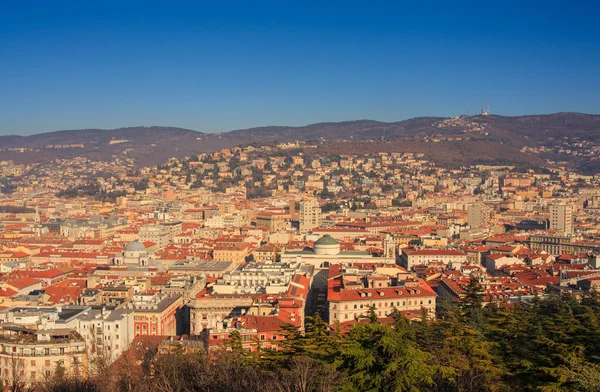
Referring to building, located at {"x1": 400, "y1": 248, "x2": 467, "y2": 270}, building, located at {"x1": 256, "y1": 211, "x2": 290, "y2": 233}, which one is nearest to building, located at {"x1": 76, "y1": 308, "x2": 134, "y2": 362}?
building, located at {"x1": 400, "y1": 248, "x2": 467, "y2": 270}

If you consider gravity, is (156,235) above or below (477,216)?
above

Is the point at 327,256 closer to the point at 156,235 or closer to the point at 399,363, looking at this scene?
the point at 156,235

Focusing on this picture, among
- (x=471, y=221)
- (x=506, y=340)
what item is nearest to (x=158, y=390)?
(x=506, y=340)

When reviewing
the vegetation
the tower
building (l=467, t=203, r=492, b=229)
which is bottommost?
building (l=467, t=203, r=492, b=229)

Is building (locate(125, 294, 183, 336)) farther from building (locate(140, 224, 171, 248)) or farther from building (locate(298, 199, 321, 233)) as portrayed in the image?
building (locate(298, 199, 321, 233))

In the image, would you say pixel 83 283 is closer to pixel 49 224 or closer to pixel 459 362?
pixel 459 362

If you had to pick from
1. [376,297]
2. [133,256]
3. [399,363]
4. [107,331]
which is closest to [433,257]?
[376,297]

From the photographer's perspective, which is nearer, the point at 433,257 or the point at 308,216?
the point at 433,257
